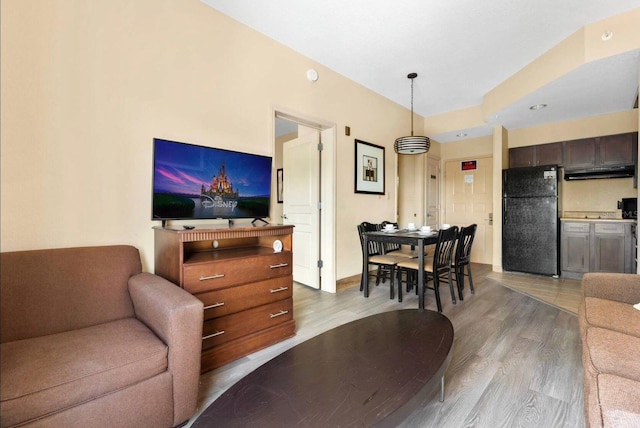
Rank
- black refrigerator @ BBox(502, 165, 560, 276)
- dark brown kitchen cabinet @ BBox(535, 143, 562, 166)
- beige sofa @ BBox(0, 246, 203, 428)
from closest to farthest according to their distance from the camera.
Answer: beige sofa @ BBox(0, 246, 203, 428)
black refrigerator @ BBox(502, 165, 560, 276)
dark brown kitchen cabinet @ BBox(535, 143, 562, 166)

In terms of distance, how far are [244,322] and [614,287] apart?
2.55 meters

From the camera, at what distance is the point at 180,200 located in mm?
2176

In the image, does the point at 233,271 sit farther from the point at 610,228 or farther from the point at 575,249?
the point at 610,228

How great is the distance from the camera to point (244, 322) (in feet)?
6.95

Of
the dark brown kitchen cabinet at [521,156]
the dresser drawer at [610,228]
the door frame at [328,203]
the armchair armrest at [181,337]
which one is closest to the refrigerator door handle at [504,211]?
the dark brown kitchen cabinet at [521,156]

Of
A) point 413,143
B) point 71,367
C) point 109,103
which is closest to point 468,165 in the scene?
point 413,143

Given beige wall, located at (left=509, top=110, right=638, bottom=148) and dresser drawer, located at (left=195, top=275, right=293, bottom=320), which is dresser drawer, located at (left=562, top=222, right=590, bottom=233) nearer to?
beige wall, located at (left=509, top=110, right=638, bottom=148)

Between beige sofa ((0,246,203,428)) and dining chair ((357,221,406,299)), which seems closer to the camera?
beige sofa ((0,246,203,428))

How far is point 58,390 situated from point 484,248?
20.2 ft

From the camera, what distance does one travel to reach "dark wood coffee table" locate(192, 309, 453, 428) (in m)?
1.00

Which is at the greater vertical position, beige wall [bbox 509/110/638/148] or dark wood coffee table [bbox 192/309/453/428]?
beige wall [bbox 509/110/638/148]

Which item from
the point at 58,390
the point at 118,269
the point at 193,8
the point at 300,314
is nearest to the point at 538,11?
the point at 193,8

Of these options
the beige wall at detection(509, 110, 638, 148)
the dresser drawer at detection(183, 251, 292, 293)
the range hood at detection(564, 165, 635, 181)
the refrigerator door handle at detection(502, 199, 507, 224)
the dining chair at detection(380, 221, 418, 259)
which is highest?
the beige wall at detection(509, 110, 638, 148)

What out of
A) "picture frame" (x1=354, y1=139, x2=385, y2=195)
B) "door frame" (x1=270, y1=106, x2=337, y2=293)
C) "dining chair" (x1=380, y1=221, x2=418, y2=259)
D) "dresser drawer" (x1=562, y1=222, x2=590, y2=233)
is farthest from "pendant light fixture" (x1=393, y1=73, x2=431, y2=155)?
"dresser drawer" (x1=562, y1=222, x2=590, y2=233)
